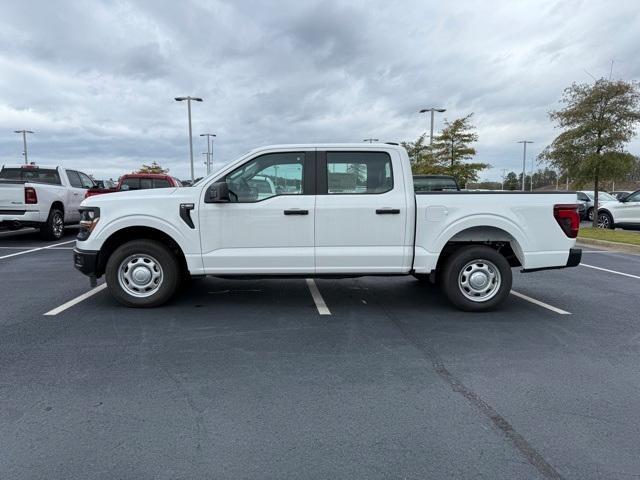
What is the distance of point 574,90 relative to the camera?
51.2 ft

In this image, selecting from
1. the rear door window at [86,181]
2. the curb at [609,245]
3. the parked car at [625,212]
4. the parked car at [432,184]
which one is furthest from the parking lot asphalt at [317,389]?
the parked car at [625,212]

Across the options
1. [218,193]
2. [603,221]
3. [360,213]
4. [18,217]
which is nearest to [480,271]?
[360,213]

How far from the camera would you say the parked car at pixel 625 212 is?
1591 cm

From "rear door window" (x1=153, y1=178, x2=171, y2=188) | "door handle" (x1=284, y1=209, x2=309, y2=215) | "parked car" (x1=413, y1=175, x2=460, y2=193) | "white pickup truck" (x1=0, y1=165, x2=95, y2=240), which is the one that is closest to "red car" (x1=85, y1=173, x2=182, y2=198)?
"rear door window" (x1=153, y1=178, x2=171, y2=188)

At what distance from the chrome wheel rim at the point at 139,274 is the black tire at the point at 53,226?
8108 mm

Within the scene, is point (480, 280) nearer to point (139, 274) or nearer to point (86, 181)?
point (139, 274)

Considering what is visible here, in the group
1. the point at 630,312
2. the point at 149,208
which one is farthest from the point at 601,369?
the point at 149,208

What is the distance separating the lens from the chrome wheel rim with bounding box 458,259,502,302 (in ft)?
18.1

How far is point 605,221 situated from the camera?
683 inches

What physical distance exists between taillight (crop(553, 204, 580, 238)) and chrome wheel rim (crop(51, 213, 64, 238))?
39.9 ft

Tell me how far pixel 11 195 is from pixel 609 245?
15.7m

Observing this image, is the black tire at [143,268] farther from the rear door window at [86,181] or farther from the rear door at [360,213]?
the rear door window at [86,181]

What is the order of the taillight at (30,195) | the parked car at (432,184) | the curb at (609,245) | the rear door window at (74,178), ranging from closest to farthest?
the taillight at (30,195)
the curb at (609,245)
the parked car at (432,184)
the rear door window at (74,178)

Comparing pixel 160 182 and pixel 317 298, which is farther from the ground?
pixel 160 182
